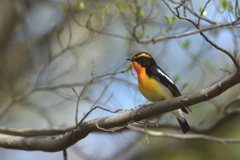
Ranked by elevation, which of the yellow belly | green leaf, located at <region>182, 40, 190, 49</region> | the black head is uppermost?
the black head

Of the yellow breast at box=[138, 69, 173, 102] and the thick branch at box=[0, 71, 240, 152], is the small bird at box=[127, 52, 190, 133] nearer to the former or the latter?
the yellow breast at box=[138, 69, 173, 102]

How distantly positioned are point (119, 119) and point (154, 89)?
1.12 m

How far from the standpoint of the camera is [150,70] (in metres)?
5.10

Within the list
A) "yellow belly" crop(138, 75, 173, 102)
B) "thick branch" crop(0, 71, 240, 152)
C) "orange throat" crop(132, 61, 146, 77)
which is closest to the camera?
"thick branch" crop(0, 71, 240, 152)

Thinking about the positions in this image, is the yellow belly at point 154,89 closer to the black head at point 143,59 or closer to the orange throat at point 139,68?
the orange throat at point 139,68

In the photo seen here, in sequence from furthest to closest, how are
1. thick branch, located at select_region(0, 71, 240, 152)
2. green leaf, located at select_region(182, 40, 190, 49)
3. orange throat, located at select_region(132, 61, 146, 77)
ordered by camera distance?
green leaf, located at select_region(182, 40, 190, 49)
orange throat, located at select_region(132, 61, 146, 77)
thick branch, located at select_region(0, 71, 240, 152)

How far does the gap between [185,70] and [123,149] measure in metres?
2.12

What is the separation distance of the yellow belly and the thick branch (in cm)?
101

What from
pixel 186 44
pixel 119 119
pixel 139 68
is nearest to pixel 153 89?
pixel 139 68

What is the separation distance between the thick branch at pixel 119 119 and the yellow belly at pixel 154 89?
101 centimetres

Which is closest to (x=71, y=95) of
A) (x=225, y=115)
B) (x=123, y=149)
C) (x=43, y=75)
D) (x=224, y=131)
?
(x=43, y=75)

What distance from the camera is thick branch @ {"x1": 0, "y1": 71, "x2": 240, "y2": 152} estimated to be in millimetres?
3072

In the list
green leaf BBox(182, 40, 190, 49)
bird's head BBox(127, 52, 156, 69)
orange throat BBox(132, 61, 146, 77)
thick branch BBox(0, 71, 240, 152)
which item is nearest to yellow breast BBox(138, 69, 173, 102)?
orange throat BBox(132, 61, 146, 77)

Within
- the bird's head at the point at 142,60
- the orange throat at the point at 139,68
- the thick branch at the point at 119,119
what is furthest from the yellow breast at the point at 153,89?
the thick branch at the point at 119,119
